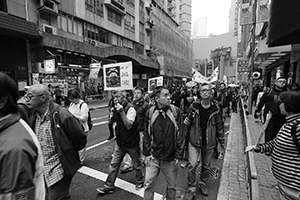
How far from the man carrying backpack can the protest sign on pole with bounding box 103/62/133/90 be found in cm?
129

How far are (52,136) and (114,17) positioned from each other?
2795cm

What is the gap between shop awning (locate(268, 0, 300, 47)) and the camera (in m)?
5.20

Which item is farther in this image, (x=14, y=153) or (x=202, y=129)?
(x=202, y=129)

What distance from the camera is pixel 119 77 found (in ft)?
13.1

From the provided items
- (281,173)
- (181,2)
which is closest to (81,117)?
(281,173)

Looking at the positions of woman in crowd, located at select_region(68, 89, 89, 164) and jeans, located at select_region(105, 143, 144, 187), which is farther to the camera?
woman in crowd, located at select_region(68, 89, 89, 164)

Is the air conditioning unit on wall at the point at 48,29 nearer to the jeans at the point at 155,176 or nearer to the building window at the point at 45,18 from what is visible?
the building window at the point at 45,18

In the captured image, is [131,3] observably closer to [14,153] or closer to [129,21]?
[129,21]

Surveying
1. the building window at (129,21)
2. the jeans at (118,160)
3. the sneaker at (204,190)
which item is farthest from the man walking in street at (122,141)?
the building window at (129,21)

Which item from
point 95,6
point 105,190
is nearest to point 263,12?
point 105,190

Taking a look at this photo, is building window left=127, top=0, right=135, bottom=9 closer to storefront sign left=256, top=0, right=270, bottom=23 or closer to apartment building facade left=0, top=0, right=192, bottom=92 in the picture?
apartment building facade left=0, top=0, right=192, bottom=92

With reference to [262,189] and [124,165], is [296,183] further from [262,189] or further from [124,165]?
[124,165]

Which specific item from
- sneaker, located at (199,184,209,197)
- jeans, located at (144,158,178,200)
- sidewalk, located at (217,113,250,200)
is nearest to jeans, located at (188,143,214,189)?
sneaker, located at (199,184,209,197)

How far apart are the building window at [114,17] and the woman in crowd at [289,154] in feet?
89.7
